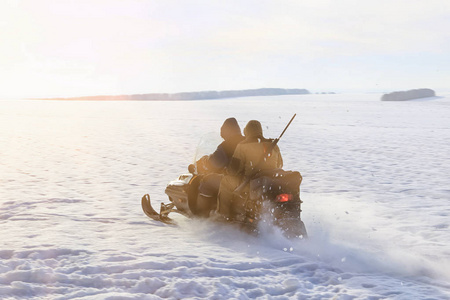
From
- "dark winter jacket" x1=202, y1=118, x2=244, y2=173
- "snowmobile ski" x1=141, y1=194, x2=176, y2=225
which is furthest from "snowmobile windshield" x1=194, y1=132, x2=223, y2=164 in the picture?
"snowmobile ski" x1=141, y1=194, x2=176, y2=225

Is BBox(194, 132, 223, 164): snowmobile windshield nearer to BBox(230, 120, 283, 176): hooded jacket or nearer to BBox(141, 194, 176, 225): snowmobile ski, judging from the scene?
BBox(230, 120, 283, 176): hooded jacket

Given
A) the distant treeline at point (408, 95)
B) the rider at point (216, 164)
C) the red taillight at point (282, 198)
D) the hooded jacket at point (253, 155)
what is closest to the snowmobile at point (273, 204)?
the red taillight at point (282, 198)

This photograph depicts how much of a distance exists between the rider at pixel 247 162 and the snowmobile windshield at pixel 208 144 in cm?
82

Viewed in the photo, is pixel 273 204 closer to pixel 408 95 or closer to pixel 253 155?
pixel 253 155

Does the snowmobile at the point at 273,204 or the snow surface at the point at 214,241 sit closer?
the snow surface at the point at 214,241

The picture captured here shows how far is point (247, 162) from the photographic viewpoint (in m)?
6.79

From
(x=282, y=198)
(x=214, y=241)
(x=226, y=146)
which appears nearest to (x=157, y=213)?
(x=214, y=241)

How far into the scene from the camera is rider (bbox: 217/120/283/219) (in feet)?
22.2

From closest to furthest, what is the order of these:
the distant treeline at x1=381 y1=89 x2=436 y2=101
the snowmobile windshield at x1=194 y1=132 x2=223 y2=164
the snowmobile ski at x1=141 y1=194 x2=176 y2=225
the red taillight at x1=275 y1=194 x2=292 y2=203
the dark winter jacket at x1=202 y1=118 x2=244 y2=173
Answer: the red taillight at x1=275 y1=194 x2=292 y2=203 → the dark winter jacket at x1=202 y1=118 x2=244 y2=173 → the snowmobile windshield at x1=194 y1=132 x2=223 y2=164 → the snowmobile ski at x1=141 y1=194 x2=176 y2=225 → the distant treeline at x1=381 y1=89 x2=436 y2=101

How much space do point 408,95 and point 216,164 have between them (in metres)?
80.5

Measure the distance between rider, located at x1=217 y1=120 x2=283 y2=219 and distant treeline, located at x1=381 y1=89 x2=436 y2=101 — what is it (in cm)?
7722

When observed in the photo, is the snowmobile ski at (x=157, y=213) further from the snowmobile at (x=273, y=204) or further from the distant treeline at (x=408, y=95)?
the distant treeline at (x=408, y=95)

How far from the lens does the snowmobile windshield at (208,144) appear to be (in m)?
7.71

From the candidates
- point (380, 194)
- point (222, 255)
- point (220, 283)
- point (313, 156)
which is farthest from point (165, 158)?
point (220, 283)
